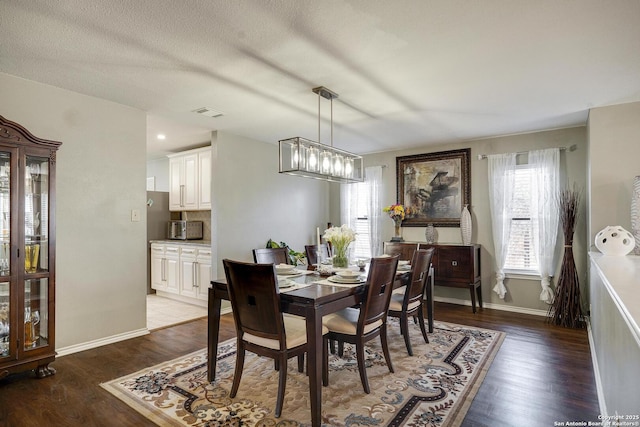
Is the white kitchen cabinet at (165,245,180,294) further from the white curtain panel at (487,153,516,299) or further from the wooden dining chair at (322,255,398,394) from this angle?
Result: the white curtain panel at (487,153,516,299)

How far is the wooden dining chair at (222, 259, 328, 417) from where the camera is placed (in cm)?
222

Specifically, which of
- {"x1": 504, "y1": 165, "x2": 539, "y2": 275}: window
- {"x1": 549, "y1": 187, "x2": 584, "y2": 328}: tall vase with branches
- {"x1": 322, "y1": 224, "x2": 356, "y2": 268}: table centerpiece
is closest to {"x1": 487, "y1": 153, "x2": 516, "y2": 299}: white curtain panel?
{"x1": 504, "y1": 165, "x2": 539, "y2": 275}: window

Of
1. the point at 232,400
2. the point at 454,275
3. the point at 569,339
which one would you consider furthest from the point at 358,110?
the point at 569,339

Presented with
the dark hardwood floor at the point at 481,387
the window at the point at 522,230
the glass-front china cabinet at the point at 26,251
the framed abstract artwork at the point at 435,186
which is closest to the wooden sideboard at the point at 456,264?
the window at the point at 522,230

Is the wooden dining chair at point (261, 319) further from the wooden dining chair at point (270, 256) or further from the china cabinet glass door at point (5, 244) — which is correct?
the china cabinet glass door at point (5, 244)

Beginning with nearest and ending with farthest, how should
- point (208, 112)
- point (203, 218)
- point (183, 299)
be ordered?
point (208, 112), point (183, 299), point (203, 218)

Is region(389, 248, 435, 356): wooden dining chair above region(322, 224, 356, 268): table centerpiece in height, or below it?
below

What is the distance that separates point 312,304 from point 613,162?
3.53m

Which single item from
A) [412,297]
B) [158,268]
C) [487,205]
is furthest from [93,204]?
[487,205]

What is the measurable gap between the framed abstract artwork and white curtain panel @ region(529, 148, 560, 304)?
0.92m

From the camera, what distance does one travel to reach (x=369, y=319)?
2627 mm

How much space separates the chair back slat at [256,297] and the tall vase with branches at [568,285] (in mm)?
3689

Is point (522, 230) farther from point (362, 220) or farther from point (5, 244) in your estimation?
point (5, 244)

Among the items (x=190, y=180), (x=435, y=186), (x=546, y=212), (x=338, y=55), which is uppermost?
(x=338, y=55)
